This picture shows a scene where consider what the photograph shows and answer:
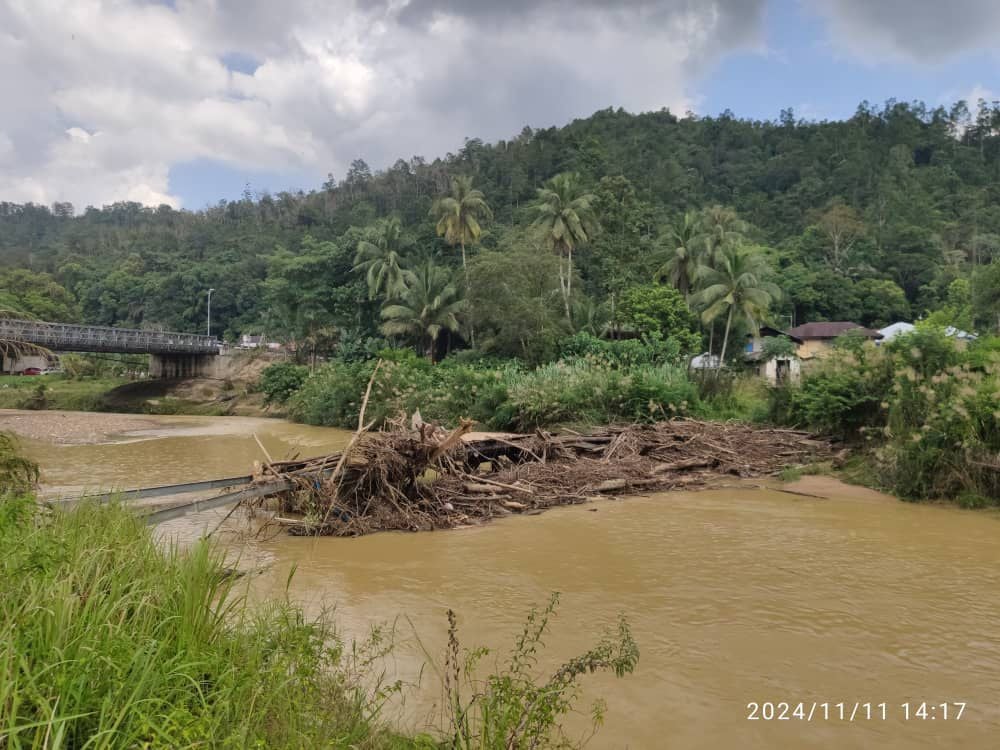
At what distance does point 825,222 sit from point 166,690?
69.2 meters

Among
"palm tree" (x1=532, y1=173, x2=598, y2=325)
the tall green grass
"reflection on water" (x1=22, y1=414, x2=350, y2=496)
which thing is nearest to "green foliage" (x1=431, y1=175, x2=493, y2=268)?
"palm tree" (x1=532, y1=173, x2=598, y2=325)

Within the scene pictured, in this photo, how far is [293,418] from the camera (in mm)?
33750

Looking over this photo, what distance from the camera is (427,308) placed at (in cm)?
3791

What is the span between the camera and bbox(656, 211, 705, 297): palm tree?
40062 mm

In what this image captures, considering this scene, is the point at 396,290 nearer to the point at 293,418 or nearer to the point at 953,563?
the point at 293,418

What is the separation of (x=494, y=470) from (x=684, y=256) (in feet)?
102

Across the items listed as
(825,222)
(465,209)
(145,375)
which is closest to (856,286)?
(825,222)

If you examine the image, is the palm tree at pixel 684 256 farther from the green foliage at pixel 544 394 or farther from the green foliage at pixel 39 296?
the green foliage at pixel 39 296

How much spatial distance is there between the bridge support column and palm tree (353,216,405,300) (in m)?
14.1

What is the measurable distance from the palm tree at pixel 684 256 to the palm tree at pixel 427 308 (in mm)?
12814

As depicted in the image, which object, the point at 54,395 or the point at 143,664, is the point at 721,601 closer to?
the point at 143,664

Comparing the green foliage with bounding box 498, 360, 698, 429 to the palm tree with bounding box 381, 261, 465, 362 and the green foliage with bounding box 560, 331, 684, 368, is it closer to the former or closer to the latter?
the green foliage with bounding box 560, 331, 684, 368

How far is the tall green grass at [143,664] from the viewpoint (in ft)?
7.42
